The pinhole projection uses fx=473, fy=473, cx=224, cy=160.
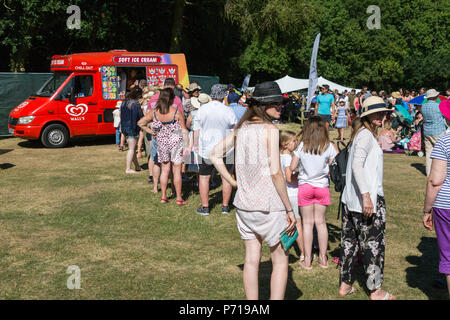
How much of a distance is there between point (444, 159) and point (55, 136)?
40.9 feet

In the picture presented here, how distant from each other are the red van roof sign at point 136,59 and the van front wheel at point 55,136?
104 inches

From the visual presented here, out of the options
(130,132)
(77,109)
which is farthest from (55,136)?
(130,132)

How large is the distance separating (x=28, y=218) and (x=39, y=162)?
5.13 meters

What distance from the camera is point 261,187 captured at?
3604mm

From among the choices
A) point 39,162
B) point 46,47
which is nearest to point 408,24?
point 46,47

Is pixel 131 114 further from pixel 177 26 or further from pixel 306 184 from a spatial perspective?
pixel 177 26

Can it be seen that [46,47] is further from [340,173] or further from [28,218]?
[340,173]

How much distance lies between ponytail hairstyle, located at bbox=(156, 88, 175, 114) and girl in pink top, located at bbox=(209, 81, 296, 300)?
156 inches

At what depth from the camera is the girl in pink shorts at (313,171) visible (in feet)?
16.6

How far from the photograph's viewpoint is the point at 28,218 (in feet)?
23.4

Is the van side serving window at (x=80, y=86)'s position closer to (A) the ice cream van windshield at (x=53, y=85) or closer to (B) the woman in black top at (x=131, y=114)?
(A) the ice cream van windshield at (x=53, y=85)

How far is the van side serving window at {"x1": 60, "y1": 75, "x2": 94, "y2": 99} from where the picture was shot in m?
14.1

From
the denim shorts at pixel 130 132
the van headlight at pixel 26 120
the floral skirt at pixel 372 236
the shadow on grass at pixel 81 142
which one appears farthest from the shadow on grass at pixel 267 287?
the shadow on grass at pixel 81 142

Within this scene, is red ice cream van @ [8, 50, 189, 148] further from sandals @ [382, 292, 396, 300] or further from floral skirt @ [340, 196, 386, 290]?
sandals @ [382, 292, 396, 300]
